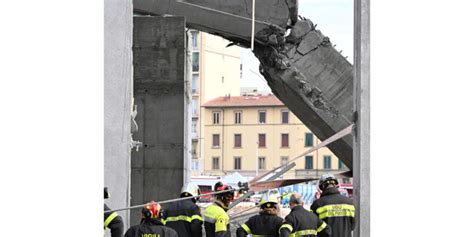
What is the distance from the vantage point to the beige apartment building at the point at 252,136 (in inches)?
2928

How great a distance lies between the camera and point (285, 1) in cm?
1484

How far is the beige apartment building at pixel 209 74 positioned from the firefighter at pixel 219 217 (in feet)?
197

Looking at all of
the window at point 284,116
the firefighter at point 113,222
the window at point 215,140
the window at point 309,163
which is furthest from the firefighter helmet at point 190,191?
the window at point 284,116

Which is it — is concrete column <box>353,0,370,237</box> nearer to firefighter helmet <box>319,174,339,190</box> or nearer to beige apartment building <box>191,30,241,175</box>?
firefighter helmet <box>319,174,339,190</box>

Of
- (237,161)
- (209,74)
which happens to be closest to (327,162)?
(237,161)

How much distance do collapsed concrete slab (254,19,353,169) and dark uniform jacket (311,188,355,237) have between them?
5.27m

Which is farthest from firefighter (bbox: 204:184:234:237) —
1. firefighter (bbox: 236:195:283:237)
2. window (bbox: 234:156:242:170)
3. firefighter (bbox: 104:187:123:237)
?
window (bbox: 234:156:242:170)

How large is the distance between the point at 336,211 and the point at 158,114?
7148 mm

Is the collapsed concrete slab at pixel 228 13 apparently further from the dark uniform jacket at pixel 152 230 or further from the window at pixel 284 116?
the window at pixel 284 116

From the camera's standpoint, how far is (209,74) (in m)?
74.1
